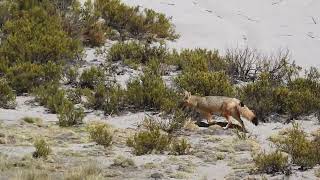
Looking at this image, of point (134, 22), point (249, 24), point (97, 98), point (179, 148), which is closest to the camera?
point (179, 148)

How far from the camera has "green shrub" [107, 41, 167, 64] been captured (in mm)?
14164

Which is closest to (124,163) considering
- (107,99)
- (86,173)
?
(86,173)

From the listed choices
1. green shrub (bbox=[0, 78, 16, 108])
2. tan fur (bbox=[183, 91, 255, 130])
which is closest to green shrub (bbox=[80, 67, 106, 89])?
green shrub (bbox=[0, 78, 16, 108])

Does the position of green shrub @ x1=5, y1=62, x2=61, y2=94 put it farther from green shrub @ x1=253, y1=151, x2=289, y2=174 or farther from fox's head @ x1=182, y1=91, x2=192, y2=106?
green shrub @ x1=253, y1=151, x2=289, y2=174

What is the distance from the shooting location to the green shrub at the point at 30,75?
1225cm

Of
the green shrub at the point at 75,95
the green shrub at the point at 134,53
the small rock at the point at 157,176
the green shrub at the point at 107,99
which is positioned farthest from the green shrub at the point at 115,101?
the small rock at the point at 157,176

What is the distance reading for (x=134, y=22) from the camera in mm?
16016

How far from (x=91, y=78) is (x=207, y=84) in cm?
259

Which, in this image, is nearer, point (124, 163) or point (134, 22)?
point (124, 163)

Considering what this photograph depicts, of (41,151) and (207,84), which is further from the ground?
(207,84)

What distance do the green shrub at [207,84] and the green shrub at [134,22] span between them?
3.78m

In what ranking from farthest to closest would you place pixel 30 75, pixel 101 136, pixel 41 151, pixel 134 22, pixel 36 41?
pixel 134 22 → pixel 36 41 → pixel 30 75 → pixel 101 136 → pixel 41 151

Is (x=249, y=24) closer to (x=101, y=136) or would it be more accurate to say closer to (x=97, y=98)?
(x=97, y=98)

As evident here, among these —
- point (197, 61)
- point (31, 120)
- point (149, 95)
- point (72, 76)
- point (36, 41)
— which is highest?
point (36, 41)
